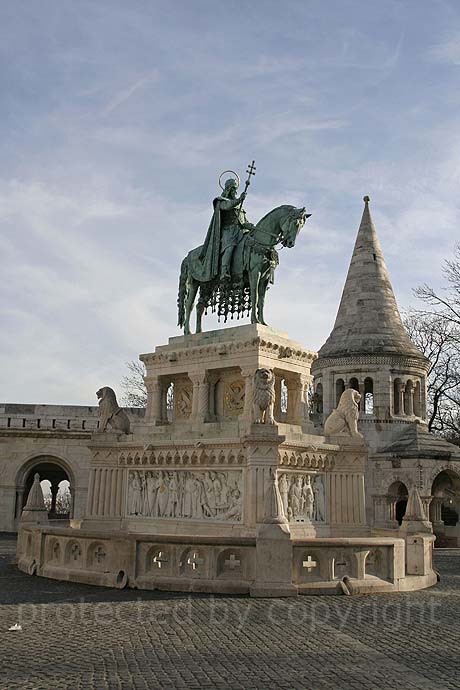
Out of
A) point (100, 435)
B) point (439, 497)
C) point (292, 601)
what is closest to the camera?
point (292, 601)

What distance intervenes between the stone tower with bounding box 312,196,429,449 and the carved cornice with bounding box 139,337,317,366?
54.6 ft

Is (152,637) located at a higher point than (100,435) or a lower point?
lower

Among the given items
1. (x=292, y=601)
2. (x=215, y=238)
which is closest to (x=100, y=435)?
(x=215, y=238)

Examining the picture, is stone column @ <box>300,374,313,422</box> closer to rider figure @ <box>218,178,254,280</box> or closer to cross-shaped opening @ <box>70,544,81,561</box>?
rider figure @ <box>218,178,254,280</box>

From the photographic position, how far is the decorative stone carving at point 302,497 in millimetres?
13727

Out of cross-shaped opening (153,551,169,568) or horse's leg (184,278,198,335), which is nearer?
cross-shaped opening (153,551,169,568)

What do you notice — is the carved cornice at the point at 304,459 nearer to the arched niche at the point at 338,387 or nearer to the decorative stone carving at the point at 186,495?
the decorative stone carving at the point at 186,495

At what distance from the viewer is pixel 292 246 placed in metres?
15.1

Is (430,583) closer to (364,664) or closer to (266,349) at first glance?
(266,349)

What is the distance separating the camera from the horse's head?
1498 centimetres

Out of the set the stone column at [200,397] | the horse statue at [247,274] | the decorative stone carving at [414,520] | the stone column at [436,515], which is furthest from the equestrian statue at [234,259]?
the stone column at [436,515]

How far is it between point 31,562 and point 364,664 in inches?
309

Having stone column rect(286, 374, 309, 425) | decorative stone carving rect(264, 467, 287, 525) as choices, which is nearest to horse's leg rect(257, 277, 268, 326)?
stone column rect(286, 374, 309, 425)

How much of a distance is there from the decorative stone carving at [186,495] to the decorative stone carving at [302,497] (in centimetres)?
90
